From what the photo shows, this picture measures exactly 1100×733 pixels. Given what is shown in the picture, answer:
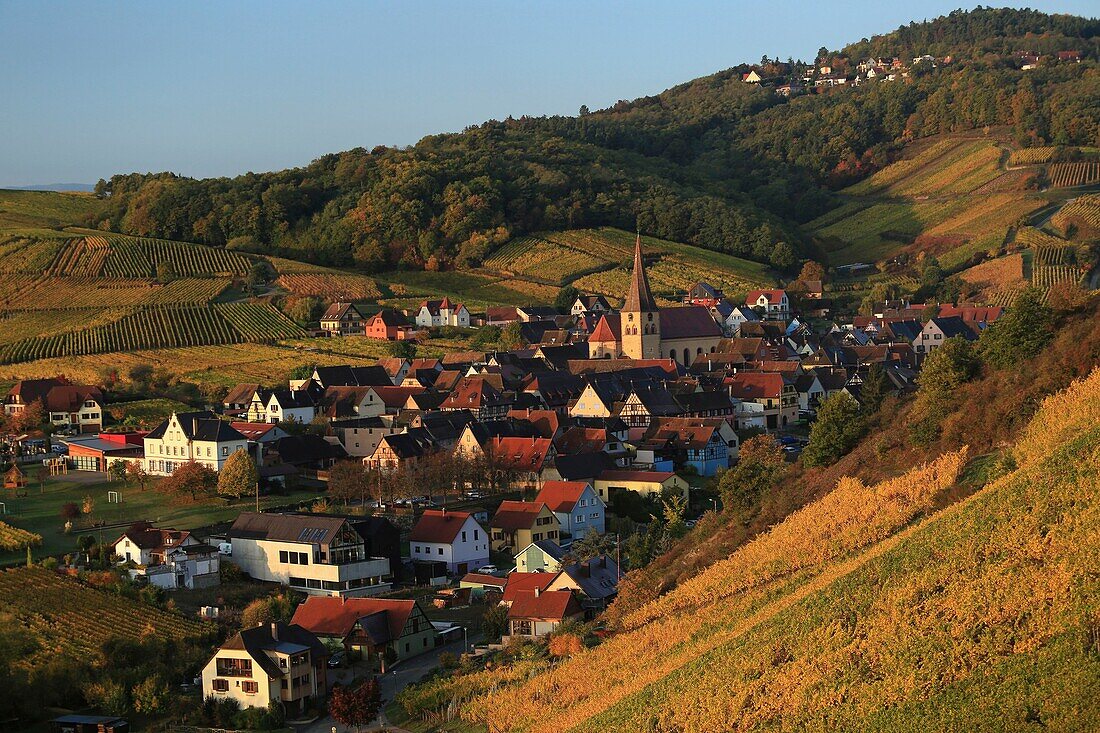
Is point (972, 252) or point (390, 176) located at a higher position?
point (390, 176)

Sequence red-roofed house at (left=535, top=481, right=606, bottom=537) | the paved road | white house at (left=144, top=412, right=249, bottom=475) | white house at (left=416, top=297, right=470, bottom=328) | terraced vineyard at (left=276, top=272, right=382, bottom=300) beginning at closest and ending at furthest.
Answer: the paved road → red-roofed house at (left=535, top=481, right=606, bottom=537) → white house at (left=144, top=412, right=249, bottom=475) → white house at (left=416, top=297, right=470, bottom=328) → terraced vineyard at (left=276, top=272, right=382, bottom=300)

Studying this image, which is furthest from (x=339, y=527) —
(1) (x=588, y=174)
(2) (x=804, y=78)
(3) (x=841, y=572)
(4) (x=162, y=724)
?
(2) (x=804, y=78)

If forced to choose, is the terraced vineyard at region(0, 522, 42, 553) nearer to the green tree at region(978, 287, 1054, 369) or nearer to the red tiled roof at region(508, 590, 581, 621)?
the red tiled roof at region(508, 590, 581, 621)

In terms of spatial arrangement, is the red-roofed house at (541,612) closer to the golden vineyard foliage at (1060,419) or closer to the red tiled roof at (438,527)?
the red tiled roof at (438,527)

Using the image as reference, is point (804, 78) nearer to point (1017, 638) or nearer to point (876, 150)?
point (876, 150)

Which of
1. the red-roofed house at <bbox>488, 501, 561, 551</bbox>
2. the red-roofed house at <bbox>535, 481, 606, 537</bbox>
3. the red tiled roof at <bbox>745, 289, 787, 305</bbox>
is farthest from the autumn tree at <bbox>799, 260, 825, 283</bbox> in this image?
the red-roofed house at <bbox>488, 501, 561, 551</bbox>

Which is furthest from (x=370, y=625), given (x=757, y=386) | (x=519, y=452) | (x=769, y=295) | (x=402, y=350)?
(x=769, y=295)
